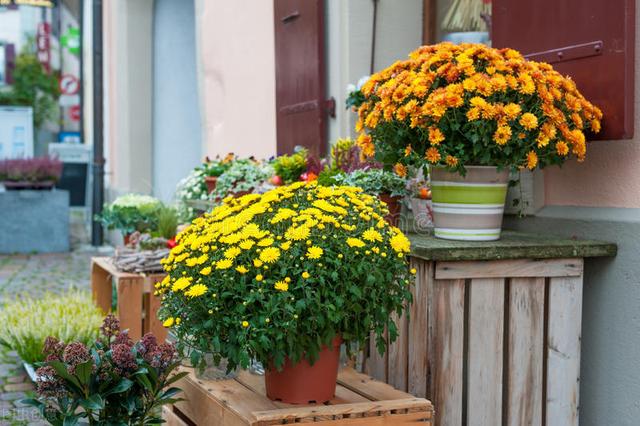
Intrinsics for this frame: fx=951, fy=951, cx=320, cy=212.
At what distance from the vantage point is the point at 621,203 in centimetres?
348

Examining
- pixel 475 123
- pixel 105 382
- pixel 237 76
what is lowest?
pixel 105 382

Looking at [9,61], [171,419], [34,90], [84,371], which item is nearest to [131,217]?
[171,419]

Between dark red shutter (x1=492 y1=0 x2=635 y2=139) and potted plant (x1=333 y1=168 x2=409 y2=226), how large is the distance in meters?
0.74

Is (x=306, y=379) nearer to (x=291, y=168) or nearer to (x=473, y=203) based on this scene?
(x=473, y=203)

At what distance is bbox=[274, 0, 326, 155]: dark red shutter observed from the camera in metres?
5.68

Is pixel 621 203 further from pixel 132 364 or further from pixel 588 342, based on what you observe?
pixel 132 364

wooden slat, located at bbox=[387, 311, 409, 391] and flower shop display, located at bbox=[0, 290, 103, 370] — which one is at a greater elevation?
wooden slat, located at bbox=[387, 311, 409, 391]

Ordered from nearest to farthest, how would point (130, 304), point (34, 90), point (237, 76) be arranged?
point (130, 304) < point (237, 76) < point (34, 90)

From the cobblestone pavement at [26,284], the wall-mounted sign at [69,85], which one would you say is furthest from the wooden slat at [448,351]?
the wall-mounted sign at [69,85]

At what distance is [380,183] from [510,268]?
82 cm

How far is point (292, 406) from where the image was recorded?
2883 millimetres

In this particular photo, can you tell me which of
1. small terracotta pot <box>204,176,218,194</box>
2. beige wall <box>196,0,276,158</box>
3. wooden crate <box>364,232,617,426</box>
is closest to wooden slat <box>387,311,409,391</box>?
wooden crate <box>364,232,617,426</box>

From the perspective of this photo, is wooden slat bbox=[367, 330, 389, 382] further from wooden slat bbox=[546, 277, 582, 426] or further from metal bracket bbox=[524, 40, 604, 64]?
metal bracket bbox=[524, 40, 604, 64]

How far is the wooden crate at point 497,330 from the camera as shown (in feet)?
10.7
